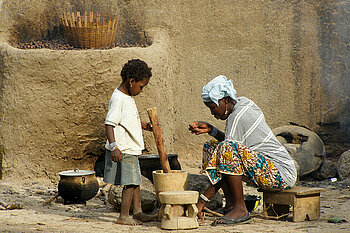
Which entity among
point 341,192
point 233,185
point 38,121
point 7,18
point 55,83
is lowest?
point 341,192

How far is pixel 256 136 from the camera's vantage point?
4059mm

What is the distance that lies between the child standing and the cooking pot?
859 millimetres

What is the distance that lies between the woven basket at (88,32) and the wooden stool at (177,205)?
3326 millimetres

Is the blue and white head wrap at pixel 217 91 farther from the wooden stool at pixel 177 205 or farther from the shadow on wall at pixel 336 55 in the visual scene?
the shadow on wall at pixel 336 55

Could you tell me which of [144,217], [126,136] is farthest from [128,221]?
[126,136]

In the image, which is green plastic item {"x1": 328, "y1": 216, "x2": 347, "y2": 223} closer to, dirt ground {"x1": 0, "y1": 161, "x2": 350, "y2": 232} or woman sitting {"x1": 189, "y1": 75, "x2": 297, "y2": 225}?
dirt ground {"x1": 0, "y1": 161, "x2": 350, "y2": 232}

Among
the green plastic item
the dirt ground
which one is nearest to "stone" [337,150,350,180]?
the dirt ground

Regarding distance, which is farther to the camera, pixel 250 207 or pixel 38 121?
pixel 38 121

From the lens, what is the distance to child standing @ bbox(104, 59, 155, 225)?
3.98 meters

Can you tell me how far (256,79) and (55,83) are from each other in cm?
291

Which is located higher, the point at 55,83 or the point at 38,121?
the point at 55,83

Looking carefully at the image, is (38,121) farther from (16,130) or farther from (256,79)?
(256,79)

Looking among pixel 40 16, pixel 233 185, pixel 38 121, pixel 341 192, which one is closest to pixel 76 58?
pixel 38 121

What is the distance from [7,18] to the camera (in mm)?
6941
